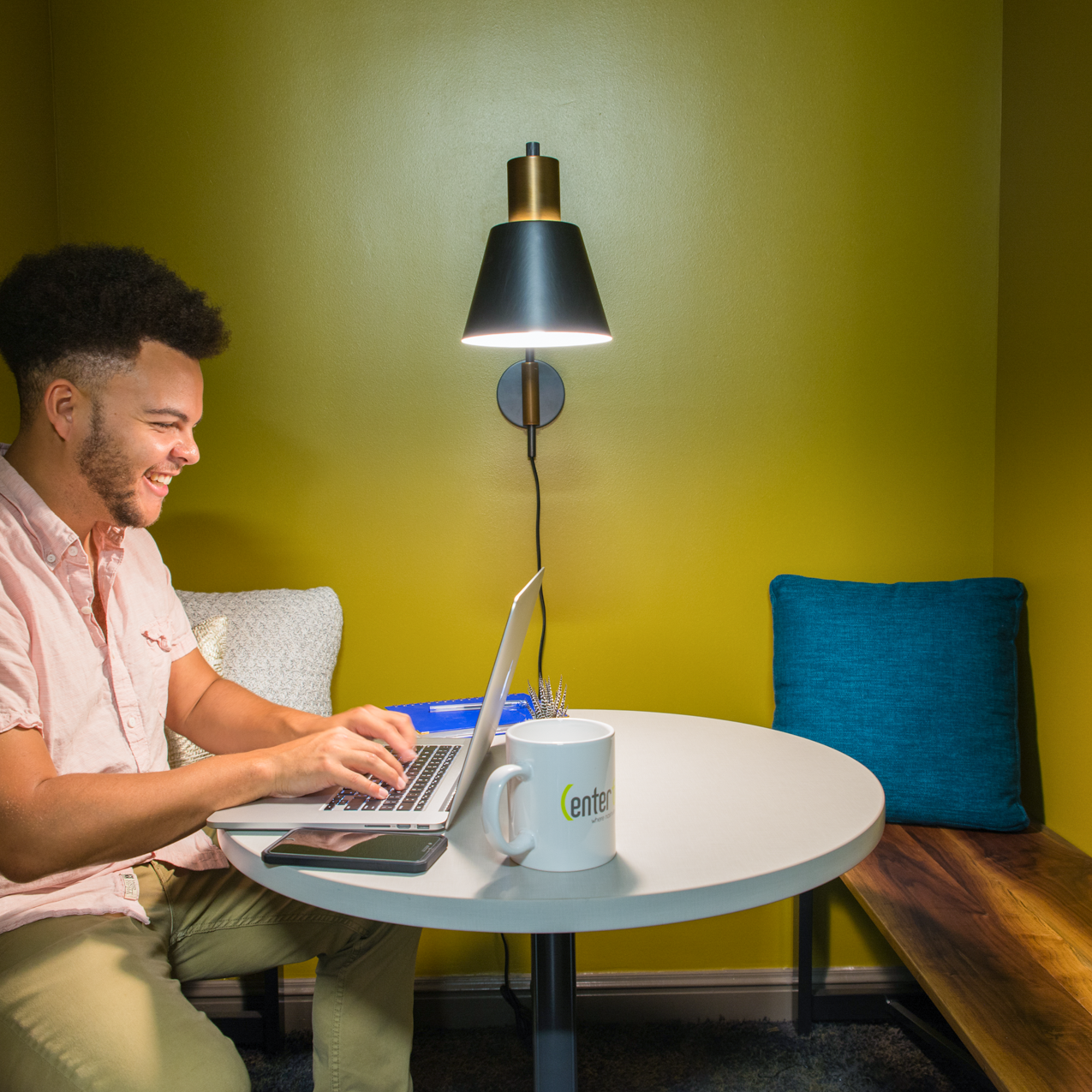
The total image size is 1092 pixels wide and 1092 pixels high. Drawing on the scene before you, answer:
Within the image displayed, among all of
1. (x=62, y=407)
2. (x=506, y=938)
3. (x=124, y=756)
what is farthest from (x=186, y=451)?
(x=506, y=938)

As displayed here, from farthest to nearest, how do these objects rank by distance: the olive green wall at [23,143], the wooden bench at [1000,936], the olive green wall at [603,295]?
the olive green wall at [603,295] < the olive green wall at [23,143] < the wooden bench at [1000,936]

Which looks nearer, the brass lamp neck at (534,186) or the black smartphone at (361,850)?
the black smartphone at (361,850)

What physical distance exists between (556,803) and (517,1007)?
4.56 feet

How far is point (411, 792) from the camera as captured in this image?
1.08 m

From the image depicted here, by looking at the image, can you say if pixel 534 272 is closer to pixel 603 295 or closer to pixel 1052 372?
pixel 603 295

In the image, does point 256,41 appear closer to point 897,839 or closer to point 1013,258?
point 1013,258

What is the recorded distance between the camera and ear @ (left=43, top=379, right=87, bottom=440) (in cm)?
127

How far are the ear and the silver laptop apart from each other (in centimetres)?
59

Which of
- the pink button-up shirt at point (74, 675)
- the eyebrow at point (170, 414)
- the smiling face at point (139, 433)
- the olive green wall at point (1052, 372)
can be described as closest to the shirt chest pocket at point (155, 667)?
the pink button-up shirt at point (74, 675)

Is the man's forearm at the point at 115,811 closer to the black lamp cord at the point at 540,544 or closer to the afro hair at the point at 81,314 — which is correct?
the afro hair at the point at 81,314

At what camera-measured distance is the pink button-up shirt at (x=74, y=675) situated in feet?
3.74

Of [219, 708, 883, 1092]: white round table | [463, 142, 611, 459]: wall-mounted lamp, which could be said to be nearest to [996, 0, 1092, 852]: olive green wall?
[219, 708, 883, 1092]: white round table

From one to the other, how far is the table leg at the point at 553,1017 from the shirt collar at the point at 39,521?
798mm

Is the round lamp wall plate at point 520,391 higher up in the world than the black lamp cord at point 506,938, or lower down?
higher up
